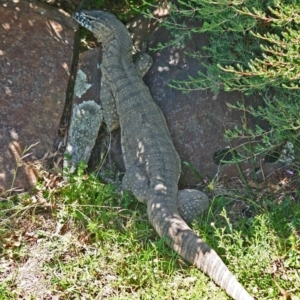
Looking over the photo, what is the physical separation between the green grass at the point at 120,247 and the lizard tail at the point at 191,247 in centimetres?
9

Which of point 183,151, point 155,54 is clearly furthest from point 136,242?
point 155,54

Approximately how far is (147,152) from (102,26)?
1758 millimetres

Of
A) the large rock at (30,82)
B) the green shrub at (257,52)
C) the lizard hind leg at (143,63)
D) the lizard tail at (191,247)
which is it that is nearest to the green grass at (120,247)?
the lizard tail at (191,247)

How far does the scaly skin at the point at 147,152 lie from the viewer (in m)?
4.81

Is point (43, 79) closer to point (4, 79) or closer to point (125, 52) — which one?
point (4, 79)

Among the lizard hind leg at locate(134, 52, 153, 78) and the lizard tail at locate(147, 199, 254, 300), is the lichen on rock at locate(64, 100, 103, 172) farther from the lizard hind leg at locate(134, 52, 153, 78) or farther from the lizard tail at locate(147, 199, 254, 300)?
the lizard tail at locate(147, 199, 254, 300)

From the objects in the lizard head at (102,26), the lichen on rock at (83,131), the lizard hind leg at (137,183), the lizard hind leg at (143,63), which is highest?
the lizard head at (102,26)

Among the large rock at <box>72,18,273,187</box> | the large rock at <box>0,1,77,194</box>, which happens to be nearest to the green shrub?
the large rock at <box>72,18,273,187</box>

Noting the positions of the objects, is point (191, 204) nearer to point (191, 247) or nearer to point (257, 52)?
point (191, 247)

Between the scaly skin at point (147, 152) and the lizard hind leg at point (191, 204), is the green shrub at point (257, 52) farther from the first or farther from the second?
the lizard hind leg at point (191, 204)

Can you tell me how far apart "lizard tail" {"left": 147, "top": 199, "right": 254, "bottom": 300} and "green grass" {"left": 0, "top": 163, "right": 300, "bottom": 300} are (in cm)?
9

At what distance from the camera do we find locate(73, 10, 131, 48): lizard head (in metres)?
6.66

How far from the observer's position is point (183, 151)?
19.8 ft

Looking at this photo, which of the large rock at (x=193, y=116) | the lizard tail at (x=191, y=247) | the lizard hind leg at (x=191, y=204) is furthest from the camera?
the large rock at (x=193, y=116)
